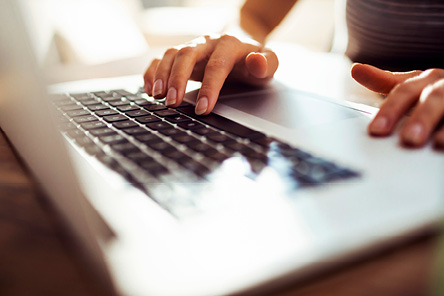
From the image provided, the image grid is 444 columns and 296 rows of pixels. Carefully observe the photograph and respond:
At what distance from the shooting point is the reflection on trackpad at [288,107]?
1.58 feet

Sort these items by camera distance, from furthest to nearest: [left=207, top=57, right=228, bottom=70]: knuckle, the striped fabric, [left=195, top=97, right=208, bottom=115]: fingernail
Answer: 1. the striped fabric
2. [left=207, top=57, right=228, bottom=70]: knuckle
3. [left=195, top=97, right=208, bottom=115]: fingernail

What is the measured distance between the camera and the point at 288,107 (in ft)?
1.81

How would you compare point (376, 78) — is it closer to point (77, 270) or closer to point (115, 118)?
point (115, 118)

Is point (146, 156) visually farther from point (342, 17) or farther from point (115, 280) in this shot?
point (342, 17)

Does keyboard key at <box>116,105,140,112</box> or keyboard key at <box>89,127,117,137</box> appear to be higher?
keyboard key at <box>89,127,117,137</box>

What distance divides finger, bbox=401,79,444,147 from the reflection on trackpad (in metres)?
0.10

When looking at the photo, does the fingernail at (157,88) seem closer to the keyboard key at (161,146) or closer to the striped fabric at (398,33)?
the keyboard key at (161,146)

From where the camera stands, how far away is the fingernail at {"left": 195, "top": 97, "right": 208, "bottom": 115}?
0.53m

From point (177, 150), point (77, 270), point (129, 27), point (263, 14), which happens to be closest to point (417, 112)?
point (177, 150)

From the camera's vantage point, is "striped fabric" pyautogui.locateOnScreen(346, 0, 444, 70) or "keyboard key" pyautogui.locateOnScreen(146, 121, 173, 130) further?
"striped fabric" pyautogui.locateOnScreen(346, 0, 444, 70)

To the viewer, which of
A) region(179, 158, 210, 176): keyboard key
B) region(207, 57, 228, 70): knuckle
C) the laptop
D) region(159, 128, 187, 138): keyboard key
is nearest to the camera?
the laptop

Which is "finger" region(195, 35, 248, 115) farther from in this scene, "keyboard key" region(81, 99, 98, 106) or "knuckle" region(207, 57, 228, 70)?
"keyboard key" region(81, 99, 98, 106)

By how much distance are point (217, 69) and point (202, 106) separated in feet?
0.41

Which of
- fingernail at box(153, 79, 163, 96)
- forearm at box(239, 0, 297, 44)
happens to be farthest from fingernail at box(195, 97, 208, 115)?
forearm at box(239, 0, 297, 44)
